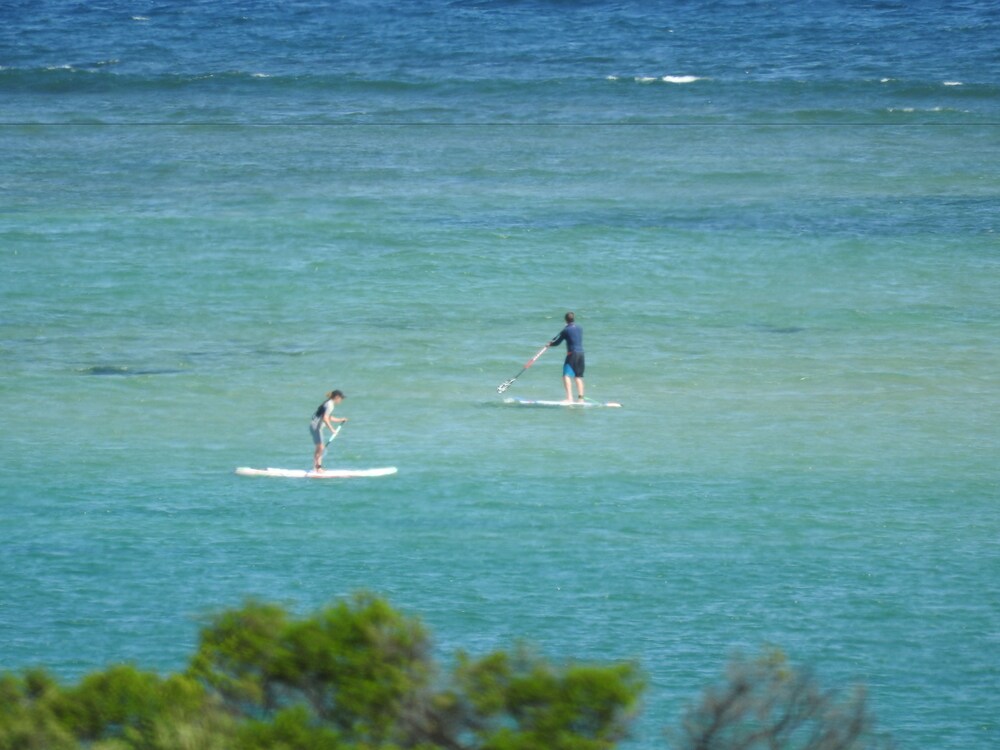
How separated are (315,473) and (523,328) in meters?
11.2

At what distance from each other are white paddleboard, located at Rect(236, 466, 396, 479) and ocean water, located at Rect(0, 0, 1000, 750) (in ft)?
0.87

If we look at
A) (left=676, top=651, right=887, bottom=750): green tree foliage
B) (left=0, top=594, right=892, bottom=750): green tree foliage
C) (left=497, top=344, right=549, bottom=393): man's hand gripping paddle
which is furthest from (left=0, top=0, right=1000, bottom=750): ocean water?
(left=0, top=594, right=892, bottom=750): green tree foliage

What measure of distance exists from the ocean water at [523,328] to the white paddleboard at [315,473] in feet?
0.87

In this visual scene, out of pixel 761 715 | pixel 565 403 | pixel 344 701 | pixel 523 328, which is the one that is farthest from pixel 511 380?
pixel 344 701

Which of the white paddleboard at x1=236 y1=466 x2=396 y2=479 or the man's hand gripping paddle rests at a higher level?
the man's hand gripping paddle

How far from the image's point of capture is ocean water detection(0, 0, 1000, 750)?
58.2 ft

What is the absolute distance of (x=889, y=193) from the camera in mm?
44625

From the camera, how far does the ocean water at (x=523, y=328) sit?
17750mm

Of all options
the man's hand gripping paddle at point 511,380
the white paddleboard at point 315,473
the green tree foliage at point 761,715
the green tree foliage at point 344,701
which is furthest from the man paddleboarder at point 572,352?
the green tree foliage at point 344,701

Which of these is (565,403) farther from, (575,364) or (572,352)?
(572,352)

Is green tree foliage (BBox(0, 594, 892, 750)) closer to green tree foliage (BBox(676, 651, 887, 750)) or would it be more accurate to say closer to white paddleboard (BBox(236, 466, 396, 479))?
green tree foliage (BBox(676, 651, 887, 750))

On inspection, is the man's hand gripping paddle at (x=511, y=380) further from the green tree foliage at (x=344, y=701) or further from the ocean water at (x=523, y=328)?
the green tree foliage at (x=344, y=701)

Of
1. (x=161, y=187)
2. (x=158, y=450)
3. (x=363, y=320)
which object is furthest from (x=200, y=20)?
(x=158, y=450)

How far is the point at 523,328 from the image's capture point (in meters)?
32.8
